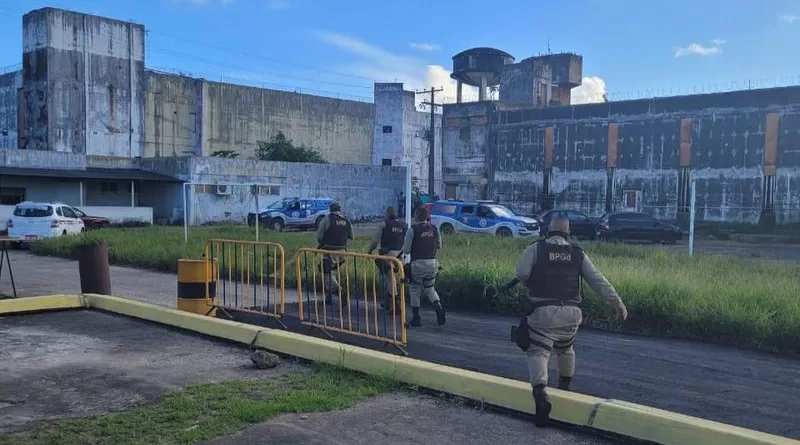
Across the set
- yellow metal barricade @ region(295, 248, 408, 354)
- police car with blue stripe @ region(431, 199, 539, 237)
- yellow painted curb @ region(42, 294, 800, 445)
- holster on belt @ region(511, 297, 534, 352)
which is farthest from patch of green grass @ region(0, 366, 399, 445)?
police car with blue stripe @ region(431, 199, 539, 237)

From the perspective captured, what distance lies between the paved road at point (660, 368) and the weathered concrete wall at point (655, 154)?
27713mm

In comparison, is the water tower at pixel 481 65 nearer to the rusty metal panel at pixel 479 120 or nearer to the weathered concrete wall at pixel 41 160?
the rusty metal panel at pixel 479 120

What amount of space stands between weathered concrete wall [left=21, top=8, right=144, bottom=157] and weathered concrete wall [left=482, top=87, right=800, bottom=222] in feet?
92.9

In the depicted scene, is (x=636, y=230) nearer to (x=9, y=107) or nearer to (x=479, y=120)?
(x=479, y=120)

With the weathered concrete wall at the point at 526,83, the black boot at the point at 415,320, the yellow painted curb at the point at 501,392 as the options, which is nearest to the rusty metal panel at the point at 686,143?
the weathered concrete wall at the point at 526,83

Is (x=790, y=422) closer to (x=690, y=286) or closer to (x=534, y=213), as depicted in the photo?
(x=690, y=286)

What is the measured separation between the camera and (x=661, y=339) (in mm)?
9156

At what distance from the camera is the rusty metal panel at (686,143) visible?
38000 millimetres

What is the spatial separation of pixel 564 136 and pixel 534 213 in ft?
16.9

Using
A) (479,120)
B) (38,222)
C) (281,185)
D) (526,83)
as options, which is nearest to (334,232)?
(38,222)

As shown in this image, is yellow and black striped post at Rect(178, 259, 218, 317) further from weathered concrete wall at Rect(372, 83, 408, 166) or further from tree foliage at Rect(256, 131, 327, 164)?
weathered concrete wall at Rect(372, 83, 408, 166)

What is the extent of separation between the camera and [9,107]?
2119 inches

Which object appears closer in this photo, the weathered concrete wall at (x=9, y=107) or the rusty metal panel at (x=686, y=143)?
the rusty metal panel at (x=686, y=143)

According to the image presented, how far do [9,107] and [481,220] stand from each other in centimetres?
4294
